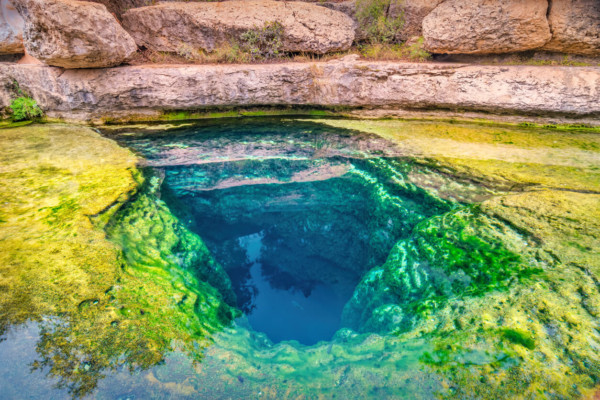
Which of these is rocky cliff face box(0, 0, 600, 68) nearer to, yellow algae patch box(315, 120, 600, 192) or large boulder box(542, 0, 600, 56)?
large boulder box(542, 0, 600, 56)

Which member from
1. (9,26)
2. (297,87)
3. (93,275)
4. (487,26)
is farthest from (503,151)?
(9,26)

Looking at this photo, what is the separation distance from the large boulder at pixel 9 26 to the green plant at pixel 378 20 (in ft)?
23.1

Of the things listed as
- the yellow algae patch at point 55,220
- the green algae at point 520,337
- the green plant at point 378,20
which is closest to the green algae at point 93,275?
the yellow algae patch at point 55,220

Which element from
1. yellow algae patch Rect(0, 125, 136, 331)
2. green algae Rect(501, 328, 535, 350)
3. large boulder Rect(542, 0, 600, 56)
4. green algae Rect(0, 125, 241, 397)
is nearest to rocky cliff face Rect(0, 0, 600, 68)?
large boulder Rect(542, 0, 600, 56)

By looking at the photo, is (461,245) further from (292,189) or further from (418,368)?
(292,189)

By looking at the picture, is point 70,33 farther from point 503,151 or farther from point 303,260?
point 503,151

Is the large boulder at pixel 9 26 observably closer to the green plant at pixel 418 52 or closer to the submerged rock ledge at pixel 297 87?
the submerged rock ledge at pixel 297 87

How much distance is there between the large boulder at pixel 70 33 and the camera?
15.6ft

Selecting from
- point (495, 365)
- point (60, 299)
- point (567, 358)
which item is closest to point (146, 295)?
point (60, 299)

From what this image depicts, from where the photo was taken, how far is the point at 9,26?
6.08 meters

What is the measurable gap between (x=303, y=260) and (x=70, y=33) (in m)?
5.11

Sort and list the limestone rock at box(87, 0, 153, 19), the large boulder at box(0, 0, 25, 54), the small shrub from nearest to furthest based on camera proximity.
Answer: the small shrub → the large boulder at box(0, 0, 25, 54) → the limestone rock at box(87, 0, 153, 19)

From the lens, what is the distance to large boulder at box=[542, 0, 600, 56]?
16.7 ft

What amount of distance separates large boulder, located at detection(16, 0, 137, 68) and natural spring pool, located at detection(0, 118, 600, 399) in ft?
4.01
